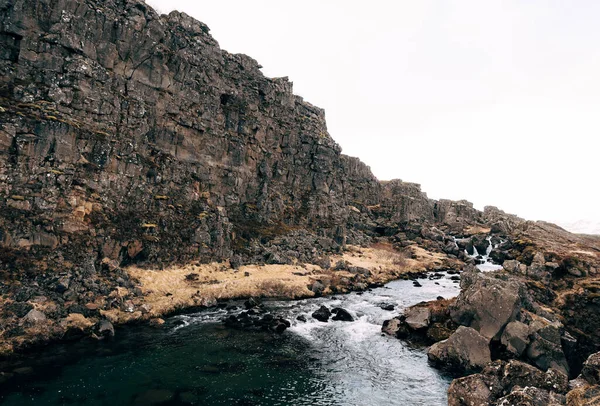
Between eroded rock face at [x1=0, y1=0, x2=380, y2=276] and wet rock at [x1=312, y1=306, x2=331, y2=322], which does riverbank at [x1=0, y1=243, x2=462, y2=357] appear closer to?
eroded rock face at [x1=0, y1=0, x2=380, y2=276]

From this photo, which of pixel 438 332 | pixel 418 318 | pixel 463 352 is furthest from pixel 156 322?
pixel 463 352

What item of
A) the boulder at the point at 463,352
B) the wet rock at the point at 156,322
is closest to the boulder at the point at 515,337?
the boulder at the point at 463,352

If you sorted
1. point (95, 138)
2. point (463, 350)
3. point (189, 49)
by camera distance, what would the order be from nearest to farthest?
point (463, 350), point (95, 138), point (189, 49)

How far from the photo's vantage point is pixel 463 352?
33.3m

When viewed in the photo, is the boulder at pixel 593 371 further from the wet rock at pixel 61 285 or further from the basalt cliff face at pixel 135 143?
the basalt cliff face at pixel 135 143

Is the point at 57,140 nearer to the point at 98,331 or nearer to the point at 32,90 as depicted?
the point at 32,90

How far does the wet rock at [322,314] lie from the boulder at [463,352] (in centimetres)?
1588

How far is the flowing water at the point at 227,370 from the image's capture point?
1029 inches

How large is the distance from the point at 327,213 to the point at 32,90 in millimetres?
80268

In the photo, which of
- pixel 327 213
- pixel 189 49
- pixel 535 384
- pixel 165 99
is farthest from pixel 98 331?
pixel 327 213

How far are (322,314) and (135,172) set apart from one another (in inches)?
1738

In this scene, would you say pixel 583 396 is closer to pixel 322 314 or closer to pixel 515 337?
pixel 515 337

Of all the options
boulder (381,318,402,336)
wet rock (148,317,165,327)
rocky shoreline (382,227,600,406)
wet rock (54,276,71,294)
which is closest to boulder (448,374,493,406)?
rocky shoreline (382,227,600,406)

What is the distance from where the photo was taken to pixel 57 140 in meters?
49.2
